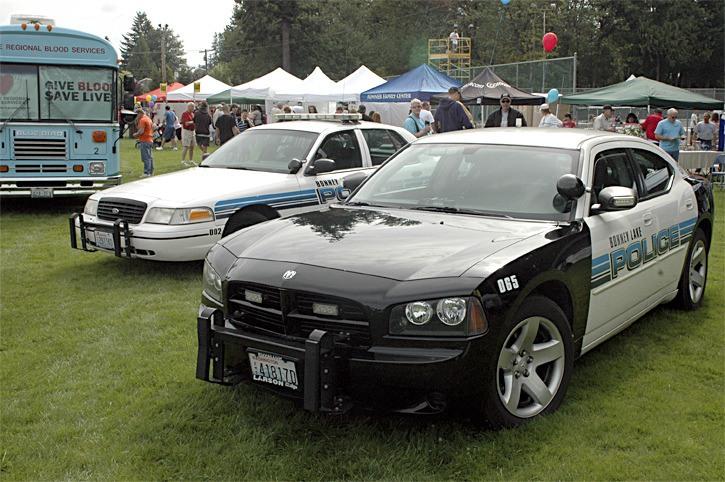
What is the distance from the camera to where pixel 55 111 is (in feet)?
39.3

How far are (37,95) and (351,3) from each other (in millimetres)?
70532

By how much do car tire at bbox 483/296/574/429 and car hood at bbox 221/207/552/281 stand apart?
0.39 meters

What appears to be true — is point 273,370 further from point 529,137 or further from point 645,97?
point 645,97

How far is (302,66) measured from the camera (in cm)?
6969

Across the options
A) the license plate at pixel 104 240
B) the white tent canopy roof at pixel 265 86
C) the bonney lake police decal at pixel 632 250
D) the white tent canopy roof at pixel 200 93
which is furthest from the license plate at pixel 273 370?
the white tent canopy roof at pixel 200 93

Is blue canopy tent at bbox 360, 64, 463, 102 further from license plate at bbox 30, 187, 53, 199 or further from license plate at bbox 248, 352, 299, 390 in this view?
license plate at bbox 248, 352, 299, 390

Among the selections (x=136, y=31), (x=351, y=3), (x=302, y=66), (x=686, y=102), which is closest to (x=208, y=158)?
(x=686, y=102)

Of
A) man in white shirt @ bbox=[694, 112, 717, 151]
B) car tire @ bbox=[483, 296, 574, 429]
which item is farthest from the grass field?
man in white shirt @ bbox=[694, 112, 717, 151]

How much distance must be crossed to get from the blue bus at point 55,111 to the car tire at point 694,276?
9292 millimetres

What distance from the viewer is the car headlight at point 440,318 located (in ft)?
11.5

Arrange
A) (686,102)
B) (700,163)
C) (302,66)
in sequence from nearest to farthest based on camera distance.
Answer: (700,163) < (686,102) < (302,66)

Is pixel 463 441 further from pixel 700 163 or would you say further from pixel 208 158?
pixel 700 163

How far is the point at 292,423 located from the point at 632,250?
2496 millimetres

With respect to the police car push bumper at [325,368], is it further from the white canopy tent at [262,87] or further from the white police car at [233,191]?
the white canopy tent at [262,87]
